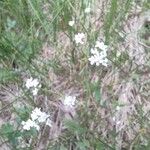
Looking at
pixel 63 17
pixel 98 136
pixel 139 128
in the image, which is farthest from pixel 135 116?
pixel 63 17

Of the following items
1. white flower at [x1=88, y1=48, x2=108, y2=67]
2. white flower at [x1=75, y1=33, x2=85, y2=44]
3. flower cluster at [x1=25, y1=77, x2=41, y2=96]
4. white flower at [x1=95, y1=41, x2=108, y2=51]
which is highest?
white flower at [x1=75, y1=33, x2=85, y2=44]

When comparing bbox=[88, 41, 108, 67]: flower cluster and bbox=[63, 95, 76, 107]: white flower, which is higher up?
bbox=[88, 41, 108, 67]: flower cluster

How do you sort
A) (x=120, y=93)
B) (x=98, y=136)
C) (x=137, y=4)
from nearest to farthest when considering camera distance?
(x=98, y=136), (x=120, y=93), (x=137, y=4)

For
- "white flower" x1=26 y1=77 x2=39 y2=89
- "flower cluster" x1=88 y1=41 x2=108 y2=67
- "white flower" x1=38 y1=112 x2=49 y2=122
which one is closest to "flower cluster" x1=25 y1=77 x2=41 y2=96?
"white flower" x1=26 y1=77 x2=39 y2=89

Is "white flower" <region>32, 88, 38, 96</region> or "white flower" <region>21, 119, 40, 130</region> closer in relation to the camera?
"white flower" <region>21, 119, 40, 130</region>

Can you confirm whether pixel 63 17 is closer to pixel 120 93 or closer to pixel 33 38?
pixel 33 38

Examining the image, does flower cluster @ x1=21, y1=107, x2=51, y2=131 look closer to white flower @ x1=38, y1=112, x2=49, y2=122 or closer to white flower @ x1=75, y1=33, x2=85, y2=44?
white flower @ x1=38, y1=112, x2=49, y2=122

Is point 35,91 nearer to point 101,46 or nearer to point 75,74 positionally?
point 75,74

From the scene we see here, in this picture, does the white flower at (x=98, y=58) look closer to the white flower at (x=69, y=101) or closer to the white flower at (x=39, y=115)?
the white flower at (x=69, y=101)
